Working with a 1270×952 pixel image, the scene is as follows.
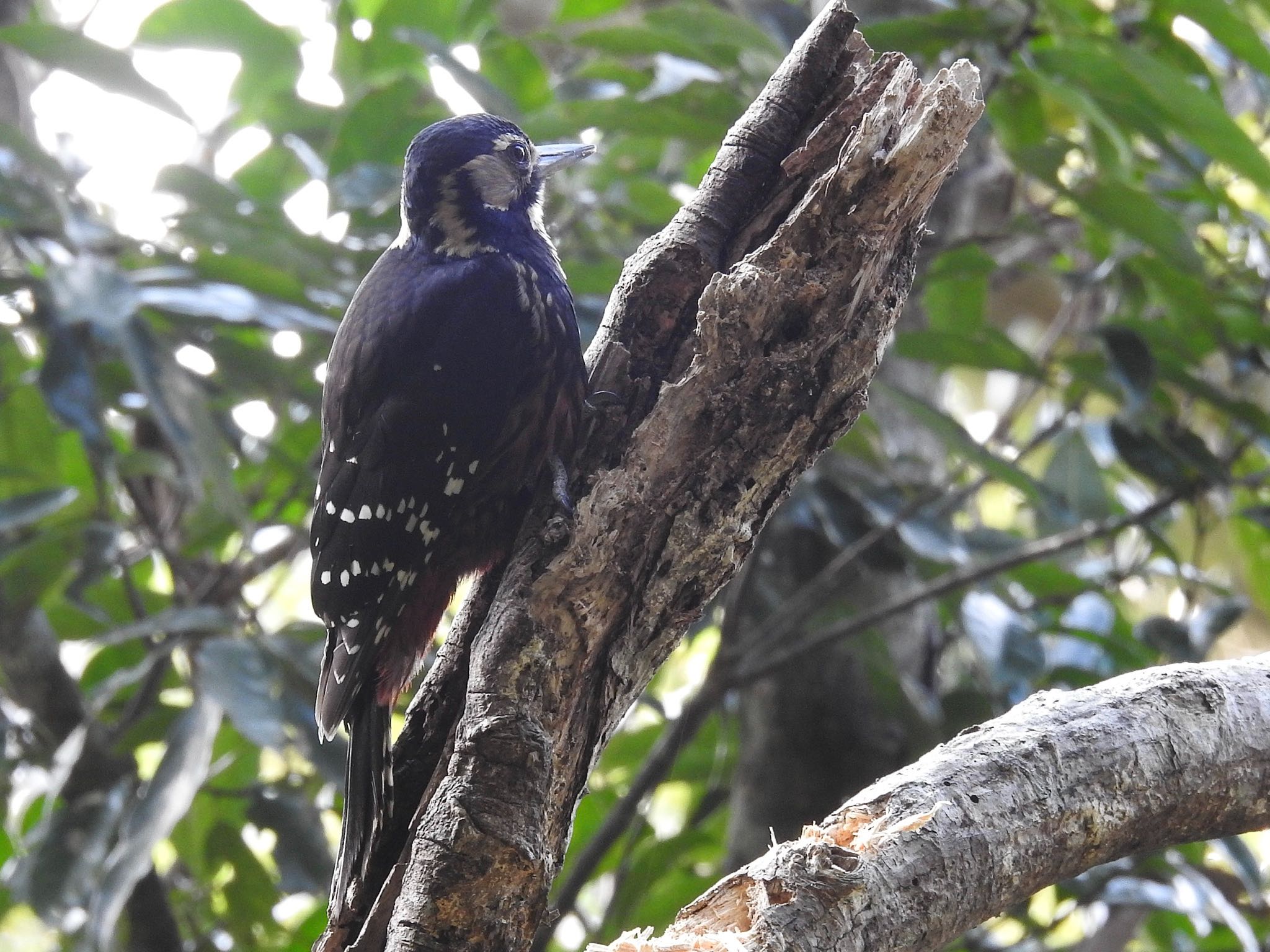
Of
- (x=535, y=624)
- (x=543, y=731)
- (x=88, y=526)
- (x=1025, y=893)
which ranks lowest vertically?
(x=1025, y=893)

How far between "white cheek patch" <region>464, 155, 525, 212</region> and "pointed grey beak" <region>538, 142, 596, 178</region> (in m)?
0.09

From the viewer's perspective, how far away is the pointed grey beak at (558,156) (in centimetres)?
241

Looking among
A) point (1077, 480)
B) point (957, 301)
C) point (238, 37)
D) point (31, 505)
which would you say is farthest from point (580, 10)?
point (31, 505)

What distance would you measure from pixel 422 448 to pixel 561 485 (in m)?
0.31

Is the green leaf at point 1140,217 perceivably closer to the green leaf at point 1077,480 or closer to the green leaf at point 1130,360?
the green leaf at point 1130,360

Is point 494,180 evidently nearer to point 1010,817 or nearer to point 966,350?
point 966,350

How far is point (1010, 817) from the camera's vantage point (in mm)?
1304

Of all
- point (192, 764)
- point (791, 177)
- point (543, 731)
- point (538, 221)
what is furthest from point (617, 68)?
point (543, 731)

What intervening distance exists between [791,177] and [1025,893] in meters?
0.90

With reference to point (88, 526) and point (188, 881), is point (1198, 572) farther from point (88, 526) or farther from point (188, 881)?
point (188, 881)

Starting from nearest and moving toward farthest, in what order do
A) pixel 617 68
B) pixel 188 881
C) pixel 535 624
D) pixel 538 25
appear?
pixel 535 624
pixel 617 68
pixel 188 881
pixel 538 25

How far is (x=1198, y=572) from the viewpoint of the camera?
112 inches

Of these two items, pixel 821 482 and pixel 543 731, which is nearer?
pixel 543 731

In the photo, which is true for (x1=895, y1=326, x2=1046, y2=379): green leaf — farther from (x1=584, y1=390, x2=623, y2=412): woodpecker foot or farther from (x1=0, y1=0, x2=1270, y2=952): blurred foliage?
(x1=584, y1=390, x2=623, y2=412): woodpecker foot
